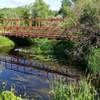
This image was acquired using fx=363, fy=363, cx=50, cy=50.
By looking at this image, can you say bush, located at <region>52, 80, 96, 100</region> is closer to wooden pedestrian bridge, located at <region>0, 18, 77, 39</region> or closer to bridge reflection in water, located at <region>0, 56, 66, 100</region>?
bridge reflection in water, located at <region>0, 56, 66, 100</region>

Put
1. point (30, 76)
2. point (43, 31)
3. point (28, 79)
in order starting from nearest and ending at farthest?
point (28, 79), point (30, 76), point (43, 31)

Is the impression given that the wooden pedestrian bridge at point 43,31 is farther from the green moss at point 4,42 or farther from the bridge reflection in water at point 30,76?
the bridge reflection in water at point 30,76

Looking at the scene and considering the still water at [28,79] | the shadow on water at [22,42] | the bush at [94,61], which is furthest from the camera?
the shadow on water at [22,42]

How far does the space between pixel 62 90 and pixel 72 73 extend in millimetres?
12004

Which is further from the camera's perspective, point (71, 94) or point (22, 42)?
point (22, 42)

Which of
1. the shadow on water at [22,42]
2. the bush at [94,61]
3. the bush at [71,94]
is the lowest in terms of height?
the shadow on water at [22,42]

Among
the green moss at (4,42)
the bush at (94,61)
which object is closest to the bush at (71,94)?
the bush at (94,61)

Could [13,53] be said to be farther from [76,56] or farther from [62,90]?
[62,90]

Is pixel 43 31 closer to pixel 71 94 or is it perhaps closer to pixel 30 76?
pixel 30 76

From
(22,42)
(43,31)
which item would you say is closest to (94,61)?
(43,31)

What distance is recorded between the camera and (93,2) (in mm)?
29062

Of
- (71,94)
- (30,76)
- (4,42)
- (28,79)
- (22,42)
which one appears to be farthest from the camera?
(22,42)

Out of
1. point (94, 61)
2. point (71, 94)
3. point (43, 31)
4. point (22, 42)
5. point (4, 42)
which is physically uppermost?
point (71, 94)

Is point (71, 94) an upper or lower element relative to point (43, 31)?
upper
